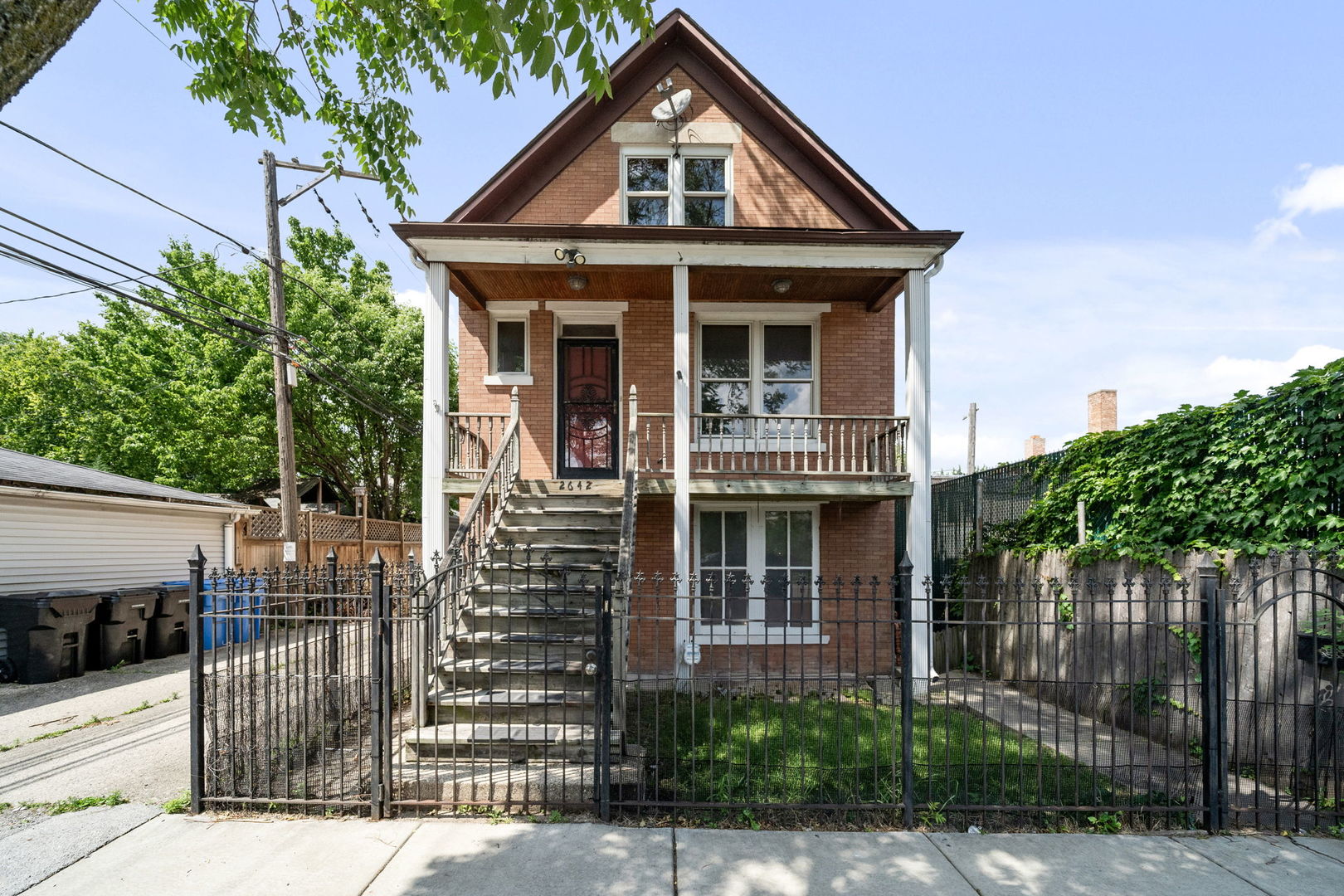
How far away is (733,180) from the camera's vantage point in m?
11.0

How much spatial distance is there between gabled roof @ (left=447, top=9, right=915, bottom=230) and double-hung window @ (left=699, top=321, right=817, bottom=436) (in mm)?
2093

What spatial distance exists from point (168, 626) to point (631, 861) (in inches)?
447

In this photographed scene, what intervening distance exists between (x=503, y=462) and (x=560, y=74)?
6.34 metres

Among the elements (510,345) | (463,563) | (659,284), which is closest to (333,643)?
(463,563)

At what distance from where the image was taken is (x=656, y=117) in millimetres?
10680

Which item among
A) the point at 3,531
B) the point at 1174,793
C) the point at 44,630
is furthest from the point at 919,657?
the point at 3,531

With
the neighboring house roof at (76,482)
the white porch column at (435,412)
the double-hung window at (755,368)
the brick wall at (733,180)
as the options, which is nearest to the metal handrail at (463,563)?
the white porch column at (435,412)

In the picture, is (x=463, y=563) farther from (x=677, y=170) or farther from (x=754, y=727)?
(x=677, y=170)

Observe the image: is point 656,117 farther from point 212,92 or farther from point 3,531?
point 3,531

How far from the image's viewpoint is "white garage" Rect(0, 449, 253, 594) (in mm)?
11227

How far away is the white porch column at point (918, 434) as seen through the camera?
9344 mm

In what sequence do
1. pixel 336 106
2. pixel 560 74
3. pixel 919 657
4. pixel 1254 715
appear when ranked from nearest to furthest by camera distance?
pixel 560 74
pixel 1254 715
pixel 336 106
pixel 919 657

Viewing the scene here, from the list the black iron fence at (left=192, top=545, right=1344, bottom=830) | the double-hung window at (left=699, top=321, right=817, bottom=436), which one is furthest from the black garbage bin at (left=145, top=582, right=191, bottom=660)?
the double-hung window at (left=699, top=321, right=817, bottom=436)

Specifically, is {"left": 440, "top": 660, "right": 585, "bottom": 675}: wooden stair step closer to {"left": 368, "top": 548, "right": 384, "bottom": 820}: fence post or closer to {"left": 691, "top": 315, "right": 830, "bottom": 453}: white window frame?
{"left": 368, "top": 548, "right": 384, "bottom": 820}: fence post
